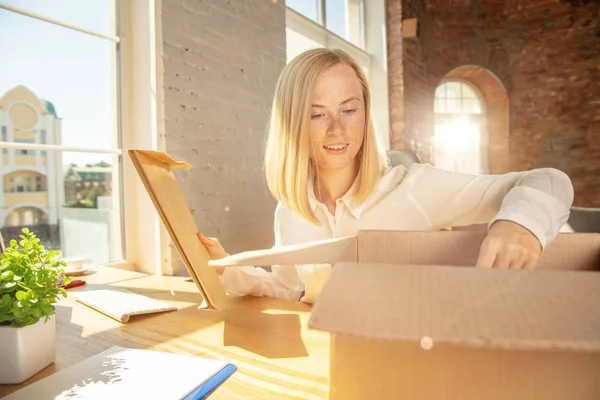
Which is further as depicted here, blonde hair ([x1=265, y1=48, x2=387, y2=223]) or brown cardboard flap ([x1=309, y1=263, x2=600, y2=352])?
blonde hair ([x1=265, y1=48, x2=387, y2=223])

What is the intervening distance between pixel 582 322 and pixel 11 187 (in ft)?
5.73

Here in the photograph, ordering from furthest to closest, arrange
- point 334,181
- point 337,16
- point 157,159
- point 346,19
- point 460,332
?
1. point 346,19
2. point 337,16
3. point 334,181
4. point 157,159
5. point 460,332

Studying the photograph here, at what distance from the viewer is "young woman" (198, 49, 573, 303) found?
104 centimetres

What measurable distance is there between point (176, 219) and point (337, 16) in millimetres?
3969

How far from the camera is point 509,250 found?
0.53m

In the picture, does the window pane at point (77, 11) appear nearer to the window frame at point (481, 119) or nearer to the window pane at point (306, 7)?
the window pane at point (306, 7)

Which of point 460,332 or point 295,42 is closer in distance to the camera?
point 460,332

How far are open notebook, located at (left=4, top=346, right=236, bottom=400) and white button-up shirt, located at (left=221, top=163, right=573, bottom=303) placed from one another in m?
0.40

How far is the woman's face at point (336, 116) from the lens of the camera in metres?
1.09

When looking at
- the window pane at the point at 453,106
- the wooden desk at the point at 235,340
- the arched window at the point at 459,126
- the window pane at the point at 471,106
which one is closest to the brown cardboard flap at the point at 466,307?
the wooden desk at the point at 235,340

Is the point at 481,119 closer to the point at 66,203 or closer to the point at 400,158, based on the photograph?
the point at 400,158

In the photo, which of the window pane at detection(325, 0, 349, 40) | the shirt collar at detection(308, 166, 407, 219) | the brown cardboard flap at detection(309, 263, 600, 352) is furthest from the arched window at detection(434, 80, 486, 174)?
the brown cardboard flap at detection(309, 263, 600, 352)

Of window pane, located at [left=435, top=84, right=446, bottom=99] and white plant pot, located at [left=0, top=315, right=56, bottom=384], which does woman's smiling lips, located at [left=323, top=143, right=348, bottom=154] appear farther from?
window pane, located at [left=435, top=84, right=446, bottom=99]

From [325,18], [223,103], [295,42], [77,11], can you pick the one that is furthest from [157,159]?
[325,18]
